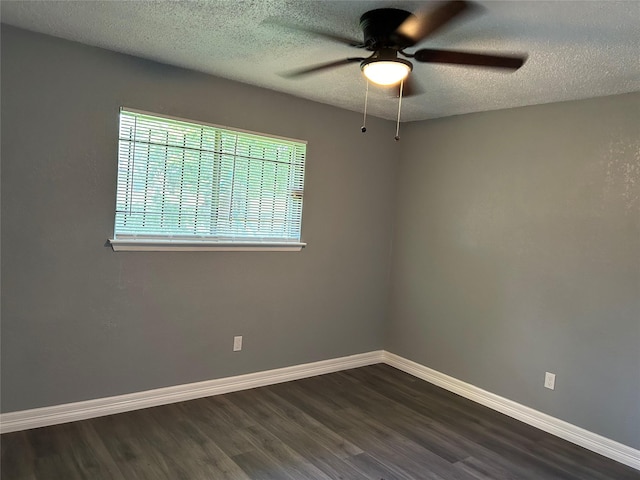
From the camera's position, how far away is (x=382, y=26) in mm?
2123

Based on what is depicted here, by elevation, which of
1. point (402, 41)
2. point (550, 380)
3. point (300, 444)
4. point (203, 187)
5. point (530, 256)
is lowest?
point (300, 444)

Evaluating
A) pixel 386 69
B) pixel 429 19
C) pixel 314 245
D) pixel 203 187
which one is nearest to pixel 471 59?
pixel 429 19

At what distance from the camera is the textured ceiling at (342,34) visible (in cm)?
205

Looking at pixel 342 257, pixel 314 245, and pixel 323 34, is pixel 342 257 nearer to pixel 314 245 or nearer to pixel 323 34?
pixel 314 245

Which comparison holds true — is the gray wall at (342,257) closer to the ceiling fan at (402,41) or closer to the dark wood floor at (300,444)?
the dark wood floor at (300,444)

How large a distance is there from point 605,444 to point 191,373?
2880 millimetres

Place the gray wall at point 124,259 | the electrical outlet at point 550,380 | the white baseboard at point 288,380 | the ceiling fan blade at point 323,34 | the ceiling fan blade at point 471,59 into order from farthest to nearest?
the electrical outlet at point 550,380 < the white baseboard at point 288,380 < the gray wall at point 124,259 < the ceiling fan blade at point 323,34 < the ceiling fan blade at point 471,59

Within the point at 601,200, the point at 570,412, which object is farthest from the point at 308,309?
the point at 601,200

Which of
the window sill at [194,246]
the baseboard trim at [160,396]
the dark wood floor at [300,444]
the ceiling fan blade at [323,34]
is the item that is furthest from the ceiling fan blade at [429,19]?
the baseboard trim at [160,396]

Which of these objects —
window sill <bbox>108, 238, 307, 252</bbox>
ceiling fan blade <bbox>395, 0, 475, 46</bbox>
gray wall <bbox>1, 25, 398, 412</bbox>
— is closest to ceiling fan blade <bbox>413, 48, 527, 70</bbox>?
ceiling fan blade <bbox>395, 0, 475, 46</bbox>

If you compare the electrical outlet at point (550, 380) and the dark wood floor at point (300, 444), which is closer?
the dark wood floor at point (300, 444)

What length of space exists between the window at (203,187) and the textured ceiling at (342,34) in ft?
1.57

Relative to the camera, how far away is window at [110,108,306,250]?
306 centimetres

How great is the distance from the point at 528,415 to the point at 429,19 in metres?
2.88
